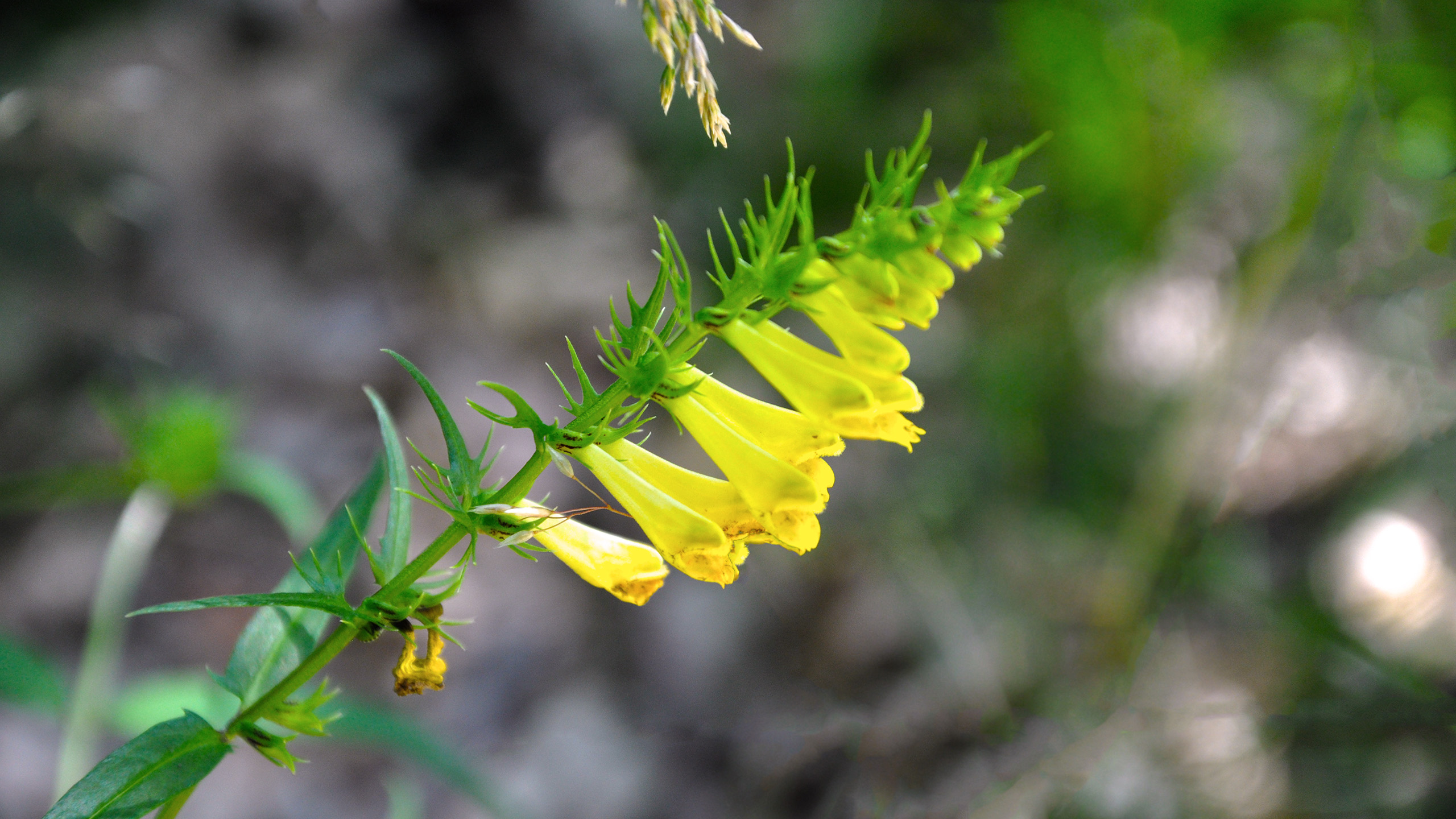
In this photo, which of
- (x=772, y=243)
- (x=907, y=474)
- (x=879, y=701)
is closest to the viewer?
(x=772, y=243)

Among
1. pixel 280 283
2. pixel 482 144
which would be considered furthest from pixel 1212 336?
pixel 280 283

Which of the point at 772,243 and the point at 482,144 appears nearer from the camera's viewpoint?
the point at 772,243

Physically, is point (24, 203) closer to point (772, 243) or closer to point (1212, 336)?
point (772, 243)

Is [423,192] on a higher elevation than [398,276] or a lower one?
higher

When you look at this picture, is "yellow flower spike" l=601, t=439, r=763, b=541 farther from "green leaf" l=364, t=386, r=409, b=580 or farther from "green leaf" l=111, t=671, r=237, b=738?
"green leaf" l=111, t=671, r=237, b=738

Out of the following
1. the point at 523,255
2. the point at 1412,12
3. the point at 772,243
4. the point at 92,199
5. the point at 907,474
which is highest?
the point at 1412,12

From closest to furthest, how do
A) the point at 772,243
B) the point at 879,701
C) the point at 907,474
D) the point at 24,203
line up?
1. the point at 772,243
2. the point at 24,203
3. the point at 879,701
4. the point at 907,474

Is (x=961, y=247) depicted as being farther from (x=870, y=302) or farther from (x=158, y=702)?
(x=158, y=702)
